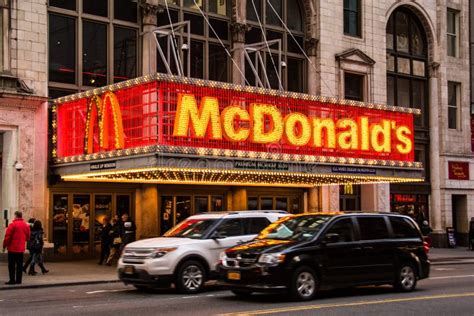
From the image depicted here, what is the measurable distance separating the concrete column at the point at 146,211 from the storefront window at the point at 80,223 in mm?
2051

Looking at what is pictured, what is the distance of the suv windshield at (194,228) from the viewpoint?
18.4 metres

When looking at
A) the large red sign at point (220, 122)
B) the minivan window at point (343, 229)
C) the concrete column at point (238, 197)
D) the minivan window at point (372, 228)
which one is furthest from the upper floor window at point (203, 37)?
the minivan window at point (343, 229)

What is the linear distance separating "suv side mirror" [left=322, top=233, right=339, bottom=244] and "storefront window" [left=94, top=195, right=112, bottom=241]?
1423cm

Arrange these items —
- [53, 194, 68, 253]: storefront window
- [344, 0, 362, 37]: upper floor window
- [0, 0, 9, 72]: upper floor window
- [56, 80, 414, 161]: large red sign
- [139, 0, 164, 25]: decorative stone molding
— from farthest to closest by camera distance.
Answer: [344, 0, 362, 37]: upper floor window, [139, 0, 164, 25]: decorative stone molding, [53, 194, 68, 253]: storefront window, [0, 0, 9, 72]: upper floor window, [56, 80, 414, 161]: large red sign

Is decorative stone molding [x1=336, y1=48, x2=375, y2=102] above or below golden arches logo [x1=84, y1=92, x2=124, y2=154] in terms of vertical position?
above

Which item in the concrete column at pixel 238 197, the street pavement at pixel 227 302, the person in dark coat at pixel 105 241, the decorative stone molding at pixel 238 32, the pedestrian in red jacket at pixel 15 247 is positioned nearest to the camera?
the street pavement at pixel 227 302

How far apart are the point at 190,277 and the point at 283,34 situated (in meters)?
19.5

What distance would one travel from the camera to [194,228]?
1880cm

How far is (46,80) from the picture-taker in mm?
26969

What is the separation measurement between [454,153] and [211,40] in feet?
52.2

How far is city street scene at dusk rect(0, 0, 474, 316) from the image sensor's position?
52.9 feet

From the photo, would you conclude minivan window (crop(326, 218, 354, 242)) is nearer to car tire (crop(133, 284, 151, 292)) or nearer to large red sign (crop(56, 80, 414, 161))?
car tire (crop(133, 284, 151, 292))

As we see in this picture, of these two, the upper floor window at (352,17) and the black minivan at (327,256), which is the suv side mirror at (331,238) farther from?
the upper floor window at (352,17)

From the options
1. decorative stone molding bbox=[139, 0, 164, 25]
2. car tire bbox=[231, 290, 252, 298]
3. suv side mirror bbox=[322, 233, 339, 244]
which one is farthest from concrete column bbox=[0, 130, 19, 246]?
suv side mirror bbox=[322, 233, 339, 244]
